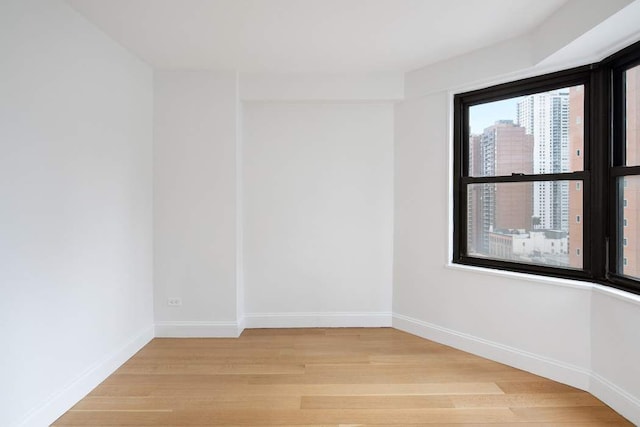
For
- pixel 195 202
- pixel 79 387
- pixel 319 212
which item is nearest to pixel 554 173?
pixel 319 212

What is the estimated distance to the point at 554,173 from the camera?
10.1 ft

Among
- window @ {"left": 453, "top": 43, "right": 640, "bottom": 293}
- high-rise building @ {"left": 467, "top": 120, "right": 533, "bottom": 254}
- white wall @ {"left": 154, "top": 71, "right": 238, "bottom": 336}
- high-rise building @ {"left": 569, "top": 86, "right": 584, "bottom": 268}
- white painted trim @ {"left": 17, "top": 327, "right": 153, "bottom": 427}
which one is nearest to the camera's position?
white painted trim @ {"left": 17, "top": 327, "right": 153, "bottom": 427}

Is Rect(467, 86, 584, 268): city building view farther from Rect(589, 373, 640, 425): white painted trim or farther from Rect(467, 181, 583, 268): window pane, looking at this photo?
Rect(589, 373, 640, 425): white painted trim

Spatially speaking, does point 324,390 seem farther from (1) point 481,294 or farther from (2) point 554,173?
(2) point 554,173

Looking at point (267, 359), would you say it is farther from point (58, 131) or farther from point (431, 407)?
point (58, 131)

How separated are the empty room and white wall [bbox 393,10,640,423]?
0.8 inches

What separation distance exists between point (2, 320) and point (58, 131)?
1.15 m

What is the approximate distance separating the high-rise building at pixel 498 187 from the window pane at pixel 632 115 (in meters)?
0.67

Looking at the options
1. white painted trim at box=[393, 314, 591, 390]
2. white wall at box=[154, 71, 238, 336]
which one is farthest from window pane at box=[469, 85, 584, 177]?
white wall at box=[154, 71, 238, 336]

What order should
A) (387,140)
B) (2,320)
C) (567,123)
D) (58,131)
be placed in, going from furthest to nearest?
(387,140)
(567,123)
(58,131)
(2,320)

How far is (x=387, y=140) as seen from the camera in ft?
13.6

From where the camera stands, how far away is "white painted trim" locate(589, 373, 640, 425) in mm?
2352

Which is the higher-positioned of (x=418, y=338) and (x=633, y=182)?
(x=633, y=182)

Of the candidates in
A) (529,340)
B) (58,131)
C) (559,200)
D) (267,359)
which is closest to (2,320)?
(58,131)
